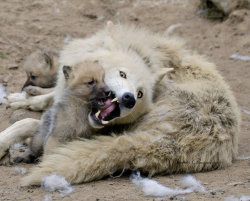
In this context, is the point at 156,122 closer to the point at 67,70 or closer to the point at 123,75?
the point at 123,75

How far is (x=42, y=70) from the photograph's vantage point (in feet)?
17.6

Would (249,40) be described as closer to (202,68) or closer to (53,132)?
(202,68)

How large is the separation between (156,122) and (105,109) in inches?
20.5

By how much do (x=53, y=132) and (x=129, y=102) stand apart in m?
0.70

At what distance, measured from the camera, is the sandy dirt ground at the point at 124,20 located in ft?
10.2

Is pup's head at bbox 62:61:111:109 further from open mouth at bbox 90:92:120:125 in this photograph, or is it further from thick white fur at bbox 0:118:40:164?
thick white fur at bbox 0:118:40:164

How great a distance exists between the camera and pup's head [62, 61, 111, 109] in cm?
336

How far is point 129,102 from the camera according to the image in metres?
3.31

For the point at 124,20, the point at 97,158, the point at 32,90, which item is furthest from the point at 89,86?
the point at 124,20

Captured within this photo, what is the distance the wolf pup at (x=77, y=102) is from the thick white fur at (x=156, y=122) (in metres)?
0.12

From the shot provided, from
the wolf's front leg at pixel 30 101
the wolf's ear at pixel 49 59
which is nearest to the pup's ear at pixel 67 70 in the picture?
the wolf's front leg at pixel 30 101

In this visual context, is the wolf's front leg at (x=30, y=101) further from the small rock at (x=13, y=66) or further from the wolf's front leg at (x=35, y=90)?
the small rock at (x=13, y=66)

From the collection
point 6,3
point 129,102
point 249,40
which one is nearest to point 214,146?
point 129,102

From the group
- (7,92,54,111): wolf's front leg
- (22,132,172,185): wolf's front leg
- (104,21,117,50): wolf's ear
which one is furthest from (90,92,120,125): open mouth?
(7,92,54,111): wolf's front leg
